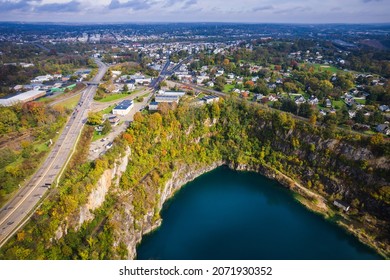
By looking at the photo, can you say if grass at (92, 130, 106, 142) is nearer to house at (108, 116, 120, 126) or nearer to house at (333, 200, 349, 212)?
house at (108, 116, 120, 126)

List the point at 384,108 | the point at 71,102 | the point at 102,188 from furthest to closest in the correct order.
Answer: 1. the point at 71,102
2. the point at 384,108
3. the point at 102,188

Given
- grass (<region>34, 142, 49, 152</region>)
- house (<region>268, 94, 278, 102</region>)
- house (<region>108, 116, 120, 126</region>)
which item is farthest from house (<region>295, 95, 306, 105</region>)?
grass (<region>34, 142, 49, 152</region>)

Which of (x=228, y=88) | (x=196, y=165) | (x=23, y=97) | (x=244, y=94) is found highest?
(x=23, y=97)

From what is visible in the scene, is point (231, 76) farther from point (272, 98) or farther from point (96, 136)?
point (96, 136)

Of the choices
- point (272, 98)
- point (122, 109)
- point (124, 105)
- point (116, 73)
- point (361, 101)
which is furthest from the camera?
point (116, 73)

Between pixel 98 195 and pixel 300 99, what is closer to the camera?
pixel 98 195

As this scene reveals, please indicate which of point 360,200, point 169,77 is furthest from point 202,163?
point 169,77

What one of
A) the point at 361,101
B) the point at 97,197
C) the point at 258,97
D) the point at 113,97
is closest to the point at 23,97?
the point at 113,97
